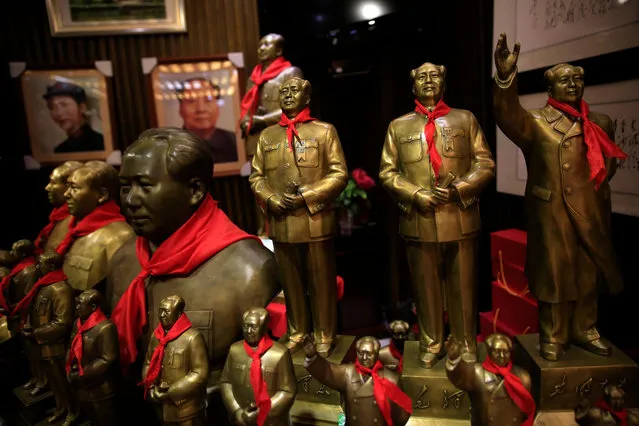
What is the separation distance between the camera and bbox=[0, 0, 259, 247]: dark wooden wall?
166 inches

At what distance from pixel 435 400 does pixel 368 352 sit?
0.52 metres

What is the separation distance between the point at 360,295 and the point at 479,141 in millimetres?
2688

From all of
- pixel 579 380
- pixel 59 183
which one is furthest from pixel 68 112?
pixel 579 380

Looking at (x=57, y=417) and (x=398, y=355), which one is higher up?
(x=398, y=355)

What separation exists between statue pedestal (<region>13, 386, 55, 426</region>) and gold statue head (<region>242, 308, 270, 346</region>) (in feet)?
4.72

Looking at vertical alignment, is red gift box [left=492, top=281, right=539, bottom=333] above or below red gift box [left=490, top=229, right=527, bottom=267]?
below

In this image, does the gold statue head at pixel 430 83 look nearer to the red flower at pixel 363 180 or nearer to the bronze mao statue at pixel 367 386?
the bronze mao statue at pixel 367 386

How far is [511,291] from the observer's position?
290cm

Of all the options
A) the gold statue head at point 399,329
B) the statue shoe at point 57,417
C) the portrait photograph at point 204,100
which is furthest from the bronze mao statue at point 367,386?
the portrait photograph at point 204,100

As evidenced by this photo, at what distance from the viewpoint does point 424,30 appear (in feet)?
12.7

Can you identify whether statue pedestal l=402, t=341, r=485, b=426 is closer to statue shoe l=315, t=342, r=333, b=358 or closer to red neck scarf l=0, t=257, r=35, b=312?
statue shoe l=315, t=342, r=333, b=358

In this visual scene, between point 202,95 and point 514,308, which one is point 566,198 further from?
point 202,95

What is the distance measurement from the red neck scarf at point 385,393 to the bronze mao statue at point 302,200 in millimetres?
494

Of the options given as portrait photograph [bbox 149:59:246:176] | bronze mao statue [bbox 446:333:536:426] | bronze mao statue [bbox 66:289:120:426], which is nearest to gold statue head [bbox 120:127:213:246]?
bronze mao statue [bbox 66:289:120:426]
